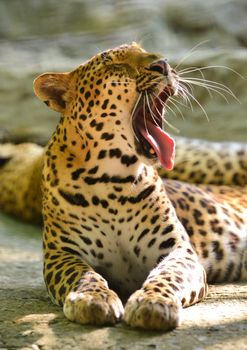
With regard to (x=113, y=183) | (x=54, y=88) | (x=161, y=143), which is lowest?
(x=113, y=183)

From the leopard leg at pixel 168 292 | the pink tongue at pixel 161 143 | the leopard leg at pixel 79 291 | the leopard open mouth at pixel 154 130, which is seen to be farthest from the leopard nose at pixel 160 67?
the leopard leg at pixel 79 291

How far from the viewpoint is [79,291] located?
5.46 meters

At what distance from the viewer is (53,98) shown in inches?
255

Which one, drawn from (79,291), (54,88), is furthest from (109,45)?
(79,291)

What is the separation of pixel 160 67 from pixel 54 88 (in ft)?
2.87

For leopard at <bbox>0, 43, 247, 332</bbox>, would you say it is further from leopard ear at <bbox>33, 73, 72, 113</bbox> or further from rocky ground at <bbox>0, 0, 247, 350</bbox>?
rocky ground at <bbox>0, 0, 247, 350</bbox>

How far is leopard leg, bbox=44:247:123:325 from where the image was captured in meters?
5.18

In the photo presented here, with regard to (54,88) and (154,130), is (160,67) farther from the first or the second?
(54,88)

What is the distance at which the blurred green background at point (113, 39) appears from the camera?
42.9 ft

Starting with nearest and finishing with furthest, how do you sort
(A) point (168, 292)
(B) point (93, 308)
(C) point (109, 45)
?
(B) point (93, 308) < (A) point (168, 292) < (C) point (109, 45)

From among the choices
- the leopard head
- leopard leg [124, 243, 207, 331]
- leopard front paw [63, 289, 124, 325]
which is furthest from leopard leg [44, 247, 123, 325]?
the leopard head

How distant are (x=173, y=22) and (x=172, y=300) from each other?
943 cm

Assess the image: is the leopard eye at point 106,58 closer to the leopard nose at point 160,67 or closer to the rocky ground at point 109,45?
the leopard nose at point 160,67

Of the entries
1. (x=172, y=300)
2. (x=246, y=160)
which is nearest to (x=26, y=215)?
(x=246, y=160)
